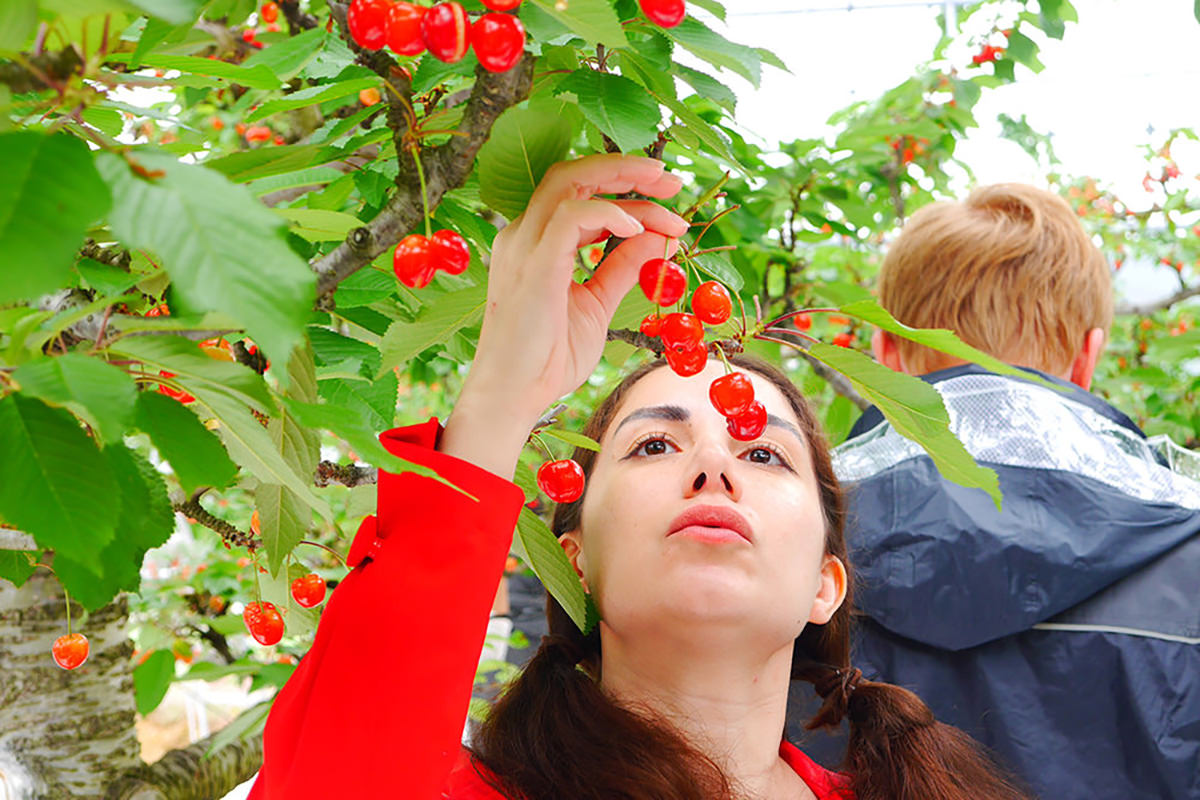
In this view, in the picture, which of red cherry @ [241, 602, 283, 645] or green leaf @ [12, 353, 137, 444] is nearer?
green leaf @ [12, 353, 137, 444]

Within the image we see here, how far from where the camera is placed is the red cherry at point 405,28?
2.32ft

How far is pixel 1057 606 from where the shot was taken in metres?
1.59

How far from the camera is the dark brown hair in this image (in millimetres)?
1271

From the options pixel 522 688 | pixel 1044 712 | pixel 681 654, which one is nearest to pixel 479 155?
pixel 681 654

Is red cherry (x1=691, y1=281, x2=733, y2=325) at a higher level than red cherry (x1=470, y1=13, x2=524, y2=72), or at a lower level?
lower

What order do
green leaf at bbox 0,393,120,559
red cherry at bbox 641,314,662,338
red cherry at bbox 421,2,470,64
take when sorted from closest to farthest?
green leaf at bbox 0,393,120,559
red cherry at bbox 421,2,470,64
red cherry at bbox 641,314,662,338

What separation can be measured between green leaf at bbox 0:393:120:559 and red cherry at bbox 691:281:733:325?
57 cm

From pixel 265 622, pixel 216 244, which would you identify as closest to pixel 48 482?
pixel 216 244

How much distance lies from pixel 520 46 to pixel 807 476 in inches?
36.3

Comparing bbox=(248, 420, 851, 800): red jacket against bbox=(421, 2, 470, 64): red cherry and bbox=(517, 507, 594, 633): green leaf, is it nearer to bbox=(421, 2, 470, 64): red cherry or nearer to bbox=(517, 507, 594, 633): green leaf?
bbox=(517, 507, 594, 633): green leaf

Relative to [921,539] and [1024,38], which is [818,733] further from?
[1024,38]

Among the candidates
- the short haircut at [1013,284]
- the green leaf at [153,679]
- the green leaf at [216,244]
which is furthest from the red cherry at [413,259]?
the green leaf at [153,679]

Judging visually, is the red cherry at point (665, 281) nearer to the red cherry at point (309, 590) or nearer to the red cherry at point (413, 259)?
the red cherry at point (413, 259)

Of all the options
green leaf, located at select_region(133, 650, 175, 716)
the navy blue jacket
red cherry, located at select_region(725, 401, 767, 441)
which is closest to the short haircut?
the navy blue jacket
